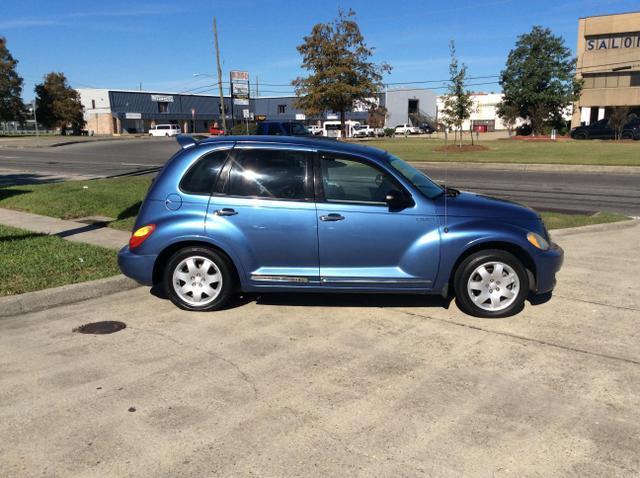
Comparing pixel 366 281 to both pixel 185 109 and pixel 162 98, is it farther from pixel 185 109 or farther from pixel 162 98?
pixel 185 109

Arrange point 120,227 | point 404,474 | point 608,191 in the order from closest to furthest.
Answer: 1. point 404,474
2. point 120,227
3. point 608,191

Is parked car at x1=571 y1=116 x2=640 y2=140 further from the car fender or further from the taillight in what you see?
the taillight

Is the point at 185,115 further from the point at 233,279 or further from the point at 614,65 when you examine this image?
the point at 233,279

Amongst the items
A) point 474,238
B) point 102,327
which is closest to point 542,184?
point 474,238

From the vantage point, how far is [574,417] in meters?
3.37

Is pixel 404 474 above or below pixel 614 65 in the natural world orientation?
below

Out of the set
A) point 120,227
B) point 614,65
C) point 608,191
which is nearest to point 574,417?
point 120,227

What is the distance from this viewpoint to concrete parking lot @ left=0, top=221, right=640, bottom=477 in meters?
2.96

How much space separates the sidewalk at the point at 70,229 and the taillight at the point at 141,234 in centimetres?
233

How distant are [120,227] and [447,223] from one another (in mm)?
5796

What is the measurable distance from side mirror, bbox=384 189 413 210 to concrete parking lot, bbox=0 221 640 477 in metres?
1.03

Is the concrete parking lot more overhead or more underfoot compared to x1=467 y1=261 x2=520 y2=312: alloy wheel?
more underfoot

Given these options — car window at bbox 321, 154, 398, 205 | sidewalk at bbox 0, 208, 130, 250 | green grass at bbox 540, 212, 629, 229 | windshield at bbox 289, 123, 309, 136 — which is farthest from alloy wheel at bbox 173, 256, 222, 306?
windshield at bbox 289, 123, 309, 136

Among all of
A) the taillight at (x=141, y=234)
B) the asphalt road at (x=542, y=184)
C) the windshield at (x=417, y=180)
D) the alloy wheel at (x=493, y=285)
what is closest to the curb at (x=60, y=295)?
the taillight at (x=141, y=234)
